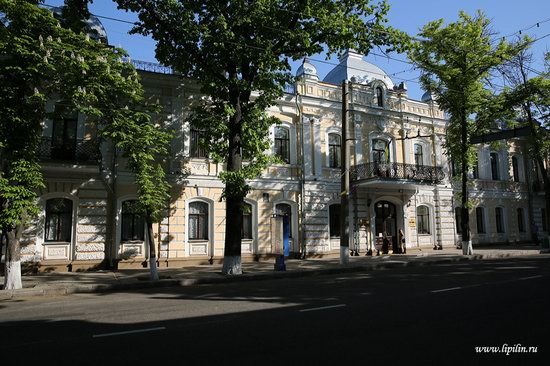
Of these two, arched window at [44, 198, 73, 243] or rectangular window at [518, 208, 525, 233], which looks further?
rectangular window at [518, 208, 525, 233]

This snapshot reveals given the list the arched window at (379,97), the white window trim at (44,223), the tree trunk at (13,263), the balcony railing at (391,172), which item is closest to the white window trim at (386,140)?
the balcony railing at (391,172)

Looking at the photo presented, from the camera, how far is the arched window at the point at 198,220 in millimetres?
19484

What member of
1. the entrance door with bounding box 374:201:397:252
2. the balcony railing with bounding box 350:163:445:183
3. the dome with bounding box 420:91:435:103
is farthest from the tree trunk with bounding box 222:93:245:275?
the dome with bounding box 420:91:435:103

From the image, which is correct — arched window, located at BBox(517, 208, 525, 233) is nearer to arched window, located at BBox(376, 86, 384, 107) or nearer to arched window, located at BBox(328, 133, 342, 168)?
arched window, located at BBox(376, 86, 384, 107)

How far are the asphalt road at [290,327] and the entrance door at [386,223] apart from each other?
13476 millimetres

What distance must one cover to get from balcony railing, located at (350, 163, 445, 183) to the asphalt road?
12.5 metres

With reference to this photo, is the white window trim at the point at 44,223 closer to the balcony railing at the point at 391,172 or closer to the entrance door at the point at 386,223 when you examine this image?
the balcony railing at the point at 391,172

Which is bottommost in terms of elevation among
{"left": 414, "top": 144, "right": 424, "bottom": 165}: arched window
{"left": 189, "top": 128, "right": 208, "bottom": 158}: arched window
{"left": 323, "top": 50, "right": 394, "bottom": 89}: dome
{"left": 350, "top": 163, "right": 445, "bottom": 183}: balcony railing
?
{"left": 350, "top": 163, "right": 445, "bottom": 183}: balcony railing

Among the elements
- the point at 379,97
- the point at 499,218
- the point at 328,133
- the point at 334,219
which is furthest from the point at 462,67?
the point at 499,218

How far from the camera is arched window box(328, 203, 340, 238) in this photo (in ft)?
75.4

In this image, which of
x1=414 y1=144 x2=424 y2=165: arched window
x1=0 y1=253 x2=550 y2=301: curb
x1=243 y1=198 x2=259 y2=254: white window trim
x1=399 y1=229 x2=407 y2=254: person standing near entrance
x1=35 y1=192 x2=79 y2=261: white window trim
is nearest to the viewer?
x1=0 y1=253 x2=550 y2=301: curb

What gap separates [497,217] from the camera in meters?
30.7

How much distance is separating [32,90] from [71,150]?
4533 millimetres

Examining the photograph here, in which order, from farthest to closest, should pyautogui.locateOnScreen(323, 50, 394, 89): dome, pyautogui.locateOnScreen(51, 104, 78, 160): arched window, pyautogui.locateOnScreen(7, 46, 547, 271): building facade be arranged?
pyautogui.locateOnScreen(323, 50, 394, 89): dome < pyautogui.locateOnScreen(7, 46, 547, 271): building facade < pyautogui.locateOnScreen(51, 104, 78, 160): arched window
